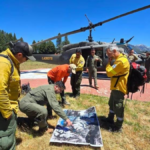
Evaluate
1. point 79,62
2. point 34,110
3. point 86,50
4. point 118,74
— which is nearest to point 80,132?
point 34,110

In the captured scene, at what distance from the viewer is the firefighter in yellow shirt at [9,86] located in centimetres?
142

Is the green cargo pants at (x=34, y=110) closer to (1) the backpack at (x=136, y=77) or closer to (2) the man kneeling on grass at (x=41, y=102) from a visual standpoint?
(2) the man kneeling on grass at (x=41, y=102)

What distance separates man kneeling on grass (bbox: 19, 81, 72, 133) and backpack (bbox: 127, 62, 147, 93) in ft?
4.85

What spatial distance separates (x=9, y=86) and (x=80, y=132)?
71.6 inches

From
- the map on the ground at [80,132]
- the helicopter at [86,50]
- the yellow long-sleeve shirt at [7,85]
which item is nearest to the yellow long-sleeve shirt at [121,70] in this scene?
the map on the ground at [80,132]

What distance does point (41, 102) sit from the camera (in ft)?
9.57

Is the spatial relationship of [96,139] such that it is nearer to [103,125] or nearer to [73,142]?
[73,142]

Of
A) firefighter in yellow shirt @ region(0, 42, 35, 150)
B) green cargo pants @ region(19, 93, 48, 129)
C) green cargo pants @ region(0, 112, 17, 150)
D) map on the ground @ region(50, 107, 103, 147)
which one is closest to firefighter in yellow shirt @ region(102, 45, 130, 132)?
map on the ground @ region(50, 107, 103, 147)

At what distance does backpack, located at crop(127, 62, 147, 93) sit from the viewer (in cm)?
255

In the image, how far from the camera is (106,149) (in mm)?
2457

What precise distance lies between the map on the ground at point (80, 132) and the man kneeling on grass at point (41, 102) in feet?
1.20

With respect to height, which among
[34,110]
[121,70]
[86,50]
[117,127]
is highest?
[86,50]

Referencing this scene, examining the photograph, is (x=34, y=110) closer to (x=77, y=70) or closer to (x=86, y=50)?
(x=77, y=70)

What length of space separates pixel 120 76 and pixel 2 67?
7.13ft
